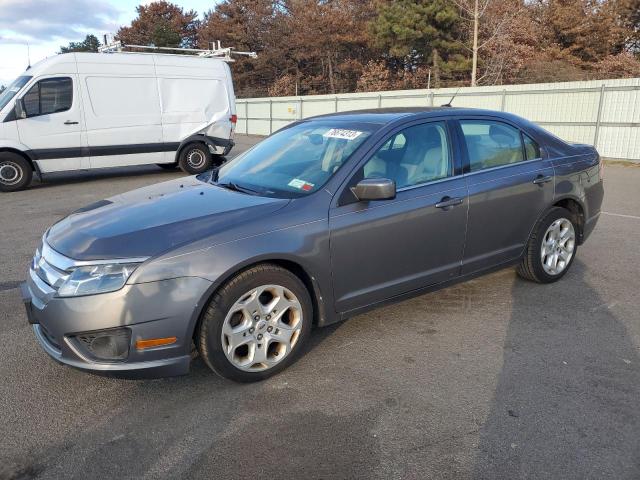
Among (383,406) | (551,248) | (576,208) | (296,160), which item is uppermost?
(296,160)

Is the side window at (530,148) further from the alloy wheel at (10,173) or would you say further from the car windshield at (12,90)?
the alloy wheel at (10,173)

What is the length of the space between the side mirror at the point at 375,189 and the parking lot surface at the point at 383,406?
1.04 metres

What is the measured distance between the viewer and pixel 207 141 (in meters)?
12.2

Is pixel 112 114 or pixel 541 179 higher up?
pixel 112 114

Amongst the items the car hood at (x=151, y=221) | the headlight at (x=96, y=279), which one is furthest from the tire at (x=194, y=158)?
the headlight at (x=96, y=279)

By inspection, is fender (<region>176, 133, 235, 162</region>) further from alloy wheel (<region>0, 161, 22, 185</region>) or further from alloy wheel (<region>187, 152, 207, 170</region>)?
alloy wheel (<region>0, 161, 22, 185</region>)

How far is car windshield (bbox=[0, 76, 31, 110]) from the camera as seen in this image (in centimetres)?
985

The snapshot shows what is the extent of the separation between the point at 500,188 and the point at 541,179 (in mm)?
542

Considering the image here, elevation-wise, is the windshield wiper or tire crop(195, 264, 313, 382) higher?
the windshield wiper

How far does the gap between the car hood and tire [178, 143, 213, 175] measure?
8629 millimetres

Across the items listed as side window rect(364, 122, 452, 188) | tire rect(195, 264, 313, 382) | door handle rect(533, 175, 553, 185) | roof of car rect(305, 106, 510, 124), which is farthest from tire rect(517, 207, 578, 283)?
tire rect(195, 264, 313, 382)

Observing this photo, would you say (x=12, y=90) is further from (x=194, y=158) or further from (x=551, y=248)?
(x=551, y=248)

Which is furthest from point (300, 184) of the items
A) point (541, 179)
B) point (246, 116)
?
point (246, 116)

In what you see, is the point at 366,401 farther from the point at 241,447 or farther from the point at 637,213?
the point at 637,213
